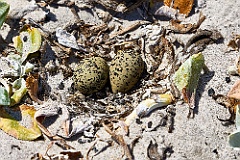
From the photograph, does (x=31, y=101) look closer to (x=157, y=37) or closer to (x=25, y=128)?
(x=25, y=128)

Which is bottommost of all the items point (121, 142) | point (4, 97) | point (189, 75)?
point (121, 142)

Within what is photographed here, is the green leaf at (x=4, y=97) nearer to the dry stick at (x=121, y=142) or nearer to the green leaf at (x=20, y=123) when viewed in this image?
the green leaf at (x=20, y=123)

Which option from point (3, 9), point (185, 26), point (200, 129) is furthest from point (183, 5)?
point (3, 9)

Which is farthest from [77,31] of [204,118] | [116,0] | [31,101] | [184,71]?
[204,118]

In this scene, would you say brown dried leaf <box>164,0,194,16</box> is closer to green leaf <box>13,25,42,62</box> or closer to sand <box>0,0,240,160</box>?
sand <box>0,0,240,160</box>

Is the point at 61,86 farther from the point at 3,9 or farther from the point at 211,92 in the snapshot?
the point at 211,92

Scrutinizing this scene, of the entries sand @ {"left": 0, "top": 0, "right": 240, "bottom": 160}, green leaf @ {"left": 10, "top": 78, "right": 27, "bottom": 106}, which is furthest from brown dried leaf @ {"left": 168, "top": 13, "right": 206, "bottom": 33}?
green leaf @ {"left": 10, "top": 78, "right": 27, "bottom": 106}

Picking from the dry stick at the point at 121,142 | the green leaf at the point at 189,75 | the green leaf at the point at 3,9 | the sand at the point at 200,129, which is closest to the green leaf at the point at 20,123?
the sand at the point at 200,129
